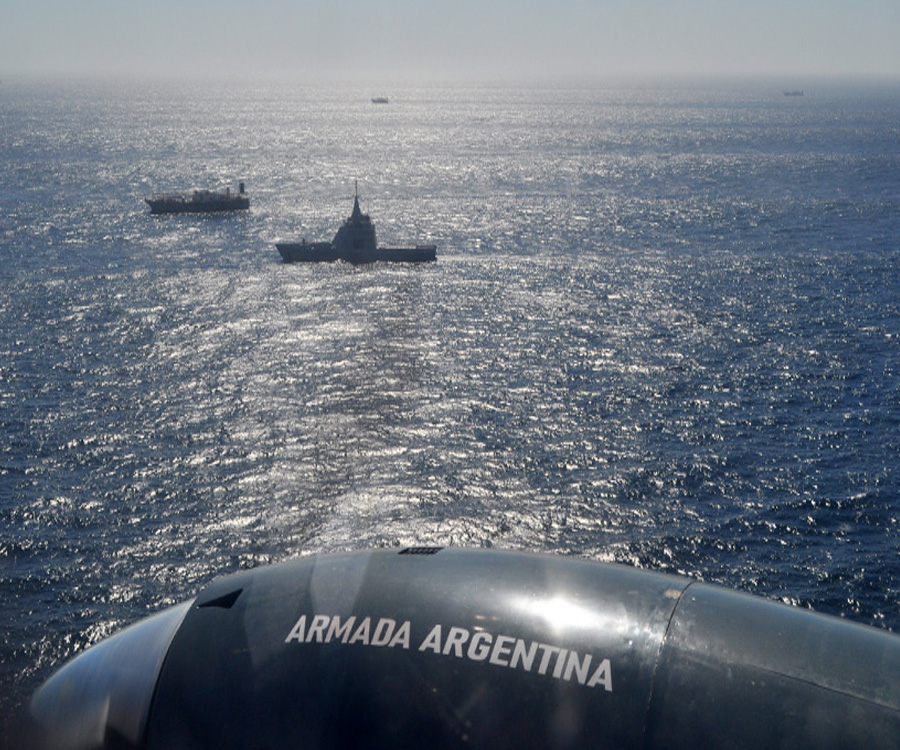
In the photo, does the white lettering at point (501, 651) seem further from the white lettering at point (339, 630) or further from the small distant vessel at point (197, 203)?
the small distant vessel at point (197, 203)

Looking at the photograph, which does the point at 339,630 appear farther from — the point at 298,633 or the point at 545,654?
the point at 545,654

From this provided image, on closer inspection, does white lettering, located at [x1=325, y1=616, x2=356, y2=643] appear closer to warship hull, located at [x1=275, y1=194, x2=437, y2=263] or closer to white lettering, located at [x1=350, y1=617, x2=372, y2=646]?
white lettering, located at [x1=350, y1=617, x2=372, y2=646]

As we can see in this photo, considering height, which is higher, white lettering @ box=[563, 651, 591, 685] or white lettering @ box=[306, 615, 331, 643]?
white lettering @ box=[563, 651, 591, 685]

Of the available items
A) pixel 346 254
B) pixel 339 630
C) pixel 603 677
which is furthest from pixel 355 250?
pixel 603 677

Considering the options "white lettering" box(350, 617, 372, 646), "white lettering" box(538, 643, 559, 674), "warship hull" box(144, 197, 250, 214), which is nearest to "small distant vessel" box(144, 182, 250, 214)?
"warship hull" box(144, 197, 250, 214)

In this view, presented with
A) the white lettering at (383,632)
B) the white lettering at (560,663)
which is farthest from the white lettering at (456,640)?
the white lettering at (560,663)

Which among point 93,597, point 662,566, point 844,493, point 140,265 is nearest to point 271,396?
point 93,597
